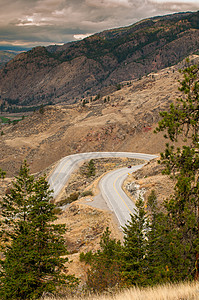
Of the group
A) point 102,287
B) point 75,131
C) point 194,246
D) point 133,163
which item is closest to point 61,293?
point 102,287

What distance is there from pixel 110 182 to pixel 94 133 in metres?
37.2

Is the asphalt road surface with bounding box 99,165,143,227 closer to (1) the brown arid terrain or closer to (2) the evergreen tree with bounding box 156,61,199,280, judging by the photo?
(1) the brown arid terrain

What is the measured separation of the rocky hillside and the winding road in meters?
10.2

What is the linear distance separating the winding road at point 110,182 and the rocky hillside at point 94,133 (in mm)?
10197

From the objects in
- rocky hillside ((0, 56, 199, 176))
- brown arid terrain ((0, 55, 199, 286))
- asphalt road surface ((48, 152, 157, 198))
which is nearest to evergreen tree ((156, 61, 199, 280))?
brown arid terrain ((0, 55, 199, 286))

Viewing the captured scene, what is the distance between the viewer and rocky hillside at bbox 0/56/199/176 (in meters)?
64.9

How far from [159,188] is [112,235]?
24.9 feet

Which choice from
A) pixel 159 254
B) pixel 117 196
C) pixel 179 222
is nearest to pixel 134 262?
pixel 159 254

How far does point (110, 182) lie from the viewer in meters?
33.2

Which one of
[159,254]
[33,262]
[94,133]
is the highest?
[94,133]

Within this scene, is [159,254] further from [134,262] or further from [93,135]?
[93,135]

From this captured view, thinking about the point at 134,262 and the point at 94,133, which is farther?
the point at 94,133

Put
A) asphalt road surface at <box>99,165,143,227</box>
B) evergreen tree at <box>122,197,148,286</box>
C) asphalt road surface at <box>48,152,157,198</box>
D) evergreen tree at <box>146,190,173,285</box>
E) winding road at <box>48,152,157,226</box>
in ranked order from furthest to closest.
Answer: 1. asphalt road surface at <box>48,152,157,198</box>
2. winding road at <box>48,152,157,226</box>
3. asphalt road surface at <box>99,165,143,227</box>
4. evergreen tree at <box>122,197,148,286</box>
5. evergreen tree at <box>146,190,173,285</box>

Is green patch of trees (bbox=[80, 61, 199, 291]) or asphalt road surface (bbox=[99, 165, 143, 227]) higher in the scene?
green patch of trees (bbox=[80, 61, 199, 291])
